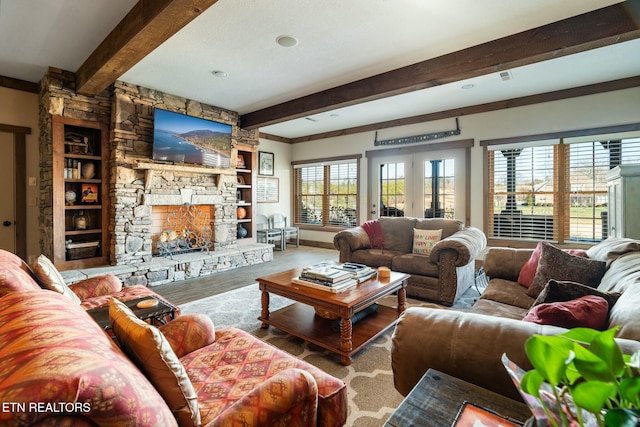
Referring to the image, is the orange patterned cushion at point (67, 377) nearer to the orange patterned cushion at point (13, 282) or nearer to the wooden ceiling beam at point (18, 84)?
the orange patterned cushion at point (13, 282)

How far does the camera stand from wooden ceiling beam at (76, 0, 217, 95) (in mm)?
2131

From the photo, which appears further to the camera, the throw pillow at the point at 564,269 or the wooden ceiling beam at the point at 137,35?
the wooden ceiling beam at the point at 137,35

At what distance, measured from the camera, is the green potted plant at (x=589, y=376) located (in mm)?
423

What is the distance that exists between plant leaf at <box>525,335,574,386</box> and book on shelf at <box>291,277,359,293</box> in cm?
195

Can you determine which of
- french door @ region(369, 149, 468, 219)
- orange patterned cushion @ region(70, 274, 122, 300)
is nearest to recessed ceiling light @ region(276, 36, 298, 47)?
orange patterned cushion @ region(70, 274, 122, 300)

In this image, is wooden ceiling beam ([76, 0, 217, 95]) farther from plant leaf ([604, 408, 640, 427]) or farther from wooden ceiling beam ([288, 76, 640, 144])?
wooden ceiling beam ([288, 76, 640, 144])

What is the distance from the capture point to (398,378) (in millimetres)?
1225

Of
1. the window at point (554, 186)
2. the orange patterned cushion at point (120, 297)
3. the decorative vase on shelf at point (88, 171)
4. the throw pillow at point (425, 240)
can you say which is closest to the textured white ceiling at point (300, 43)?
the window at point (554, 186)

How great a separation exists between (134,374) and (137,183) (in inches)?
167

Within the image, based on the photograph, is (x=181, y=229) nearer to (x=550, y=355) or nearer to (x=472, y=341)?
(x=472, y=341)

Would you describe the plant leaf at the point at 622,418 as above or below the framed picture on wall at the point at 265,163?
below

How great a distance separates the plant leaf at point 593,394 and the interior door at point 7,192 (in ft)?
19.3

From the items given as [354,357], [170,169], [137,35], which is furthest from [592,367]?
[170,169]

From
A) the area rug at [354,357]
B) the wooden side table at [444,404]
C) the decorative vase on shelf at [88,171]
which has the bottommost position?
the area rug at [354,357]
